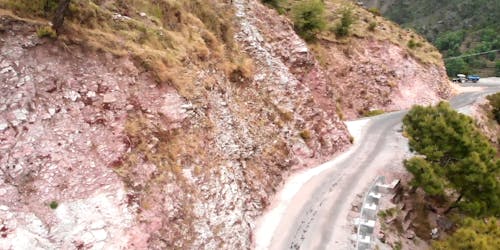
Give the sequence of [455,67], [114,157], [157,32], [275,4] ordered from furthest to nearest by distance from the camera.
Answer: [455,67] → [275,4] → [157,32] → [114,157]

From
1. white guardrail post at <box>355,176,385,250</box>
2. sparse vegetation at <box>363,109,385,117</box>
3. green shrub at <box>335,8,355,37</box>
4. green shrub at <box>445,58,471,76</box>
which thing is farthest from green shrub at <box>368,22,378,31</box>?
green shrub at <box>445,58,471,76</box>

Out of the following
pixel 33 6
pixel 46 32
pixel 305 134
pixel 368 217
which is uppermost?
pixel 33 6

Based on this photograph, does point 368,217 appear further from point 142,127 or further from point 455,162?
point 142,127

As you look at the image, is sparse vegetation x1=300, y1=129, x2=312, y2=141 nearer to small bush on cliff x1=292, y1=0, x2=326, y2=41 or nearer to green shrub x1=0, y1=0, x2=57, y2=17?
small bush on cliff x1=292, y1=0, x2=326, y2=41

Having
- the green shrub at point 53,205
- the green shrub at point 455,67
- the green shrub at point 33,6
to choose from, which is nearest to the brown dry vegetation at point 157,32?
the green shrub at point 33,6

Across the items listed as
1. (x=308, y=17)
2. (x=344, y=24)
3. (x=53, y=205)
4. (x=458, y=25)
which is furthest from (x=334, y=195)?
(x=458, y=25)

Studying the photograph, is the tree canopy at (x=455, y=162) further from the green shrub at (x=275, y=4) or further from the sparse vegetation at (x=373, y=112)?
the green shrub at (x=275, y=4)

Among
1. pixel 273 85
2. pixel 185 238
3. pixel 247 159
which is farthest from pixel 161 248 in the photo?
pixel 273 85
